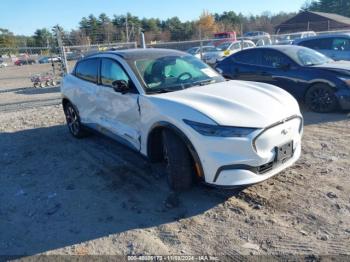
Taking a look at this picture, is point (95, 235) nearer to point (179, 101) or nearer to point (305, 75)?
point (179, 101)

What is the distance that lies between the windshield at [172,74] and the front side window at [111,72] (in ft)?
0.83

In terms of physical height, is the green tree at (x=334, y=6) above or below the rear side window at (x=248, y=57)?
above

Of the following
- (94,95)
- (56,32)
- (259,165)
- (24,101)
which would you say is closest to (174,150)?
(259,165)

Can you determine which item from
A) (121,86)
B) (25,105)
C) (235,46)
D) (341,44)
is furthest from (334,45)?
(235,46)

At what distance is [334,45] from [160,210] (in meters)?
10.0

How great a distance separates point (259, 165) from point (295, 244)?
815 mm

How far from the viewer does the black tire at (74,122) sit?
642 cm

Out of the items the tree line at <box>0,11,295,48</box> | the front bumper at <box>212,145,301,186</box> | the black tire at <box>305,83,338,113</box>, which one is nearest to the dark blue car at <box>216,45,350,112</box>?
the black tire at <box>305,83,338,113</box>

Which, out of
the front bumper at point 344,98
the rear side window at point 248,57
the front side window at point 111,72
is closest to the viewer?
the front side window at point 111,72

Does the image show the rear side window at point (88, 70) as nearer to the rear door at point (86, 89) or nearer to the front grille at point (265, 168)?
the rear door at point (86, 89)

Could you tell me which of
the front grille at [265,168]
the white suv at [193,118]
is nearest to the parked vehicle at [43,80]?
the white suv at [193,118]

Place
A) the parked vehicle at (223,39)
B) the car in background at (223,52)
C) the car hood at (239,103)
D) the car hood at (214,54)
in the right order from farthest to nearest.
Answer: the car hood at (214,54) < the car in background at (223,52) < the parked vehicle at (223,39) < the car hood at (239,103)

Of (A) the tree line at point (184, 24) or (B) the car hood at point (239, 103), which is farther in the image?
(A) the tree line at point (184, 24)

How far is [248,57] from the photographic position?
8570 millimetres
